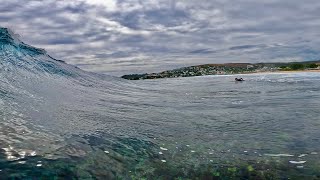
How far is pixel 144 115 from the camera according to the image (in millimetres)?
16344

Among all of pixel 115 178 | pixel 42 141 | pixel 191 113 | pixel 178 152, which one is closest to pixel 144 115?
pixel 191 113

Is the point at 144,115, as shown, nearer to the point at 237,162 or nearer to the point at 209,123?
the point at 209,123

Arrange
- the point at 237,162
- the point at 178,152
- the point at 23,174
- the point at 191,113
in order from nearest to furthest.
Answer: the point at 23,174, the point at 237,162, the point at 178,152, the point at 191,113

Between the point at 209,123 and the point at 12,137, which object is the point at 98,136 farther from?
the point at 209,123

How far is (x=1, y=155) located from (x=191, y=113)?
1151 centimetres

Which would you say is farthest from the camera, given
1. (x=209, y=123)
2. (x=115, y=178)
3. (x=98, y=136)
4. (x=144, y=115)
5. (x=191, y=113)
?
(x=191, y=113)

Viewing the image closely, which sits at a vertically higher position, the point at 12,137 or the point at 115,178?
the point at 12,137

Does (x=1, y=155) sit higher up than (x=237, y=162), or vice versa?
(x=1, y=155)

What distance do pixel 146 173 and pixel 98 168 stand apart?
3.98 ft

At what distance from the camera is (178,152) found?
32.2 feet

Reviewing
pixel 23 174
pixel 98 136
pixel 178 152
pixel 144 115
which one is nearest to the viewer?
pixel 23 174

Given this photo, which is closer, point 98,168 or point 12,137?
point 98,168

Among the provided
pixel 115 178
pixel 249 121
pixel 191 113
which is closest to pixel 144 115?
pixel 191 113

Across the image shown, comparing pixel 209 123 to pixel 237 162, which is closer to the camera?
pixel 237 162
